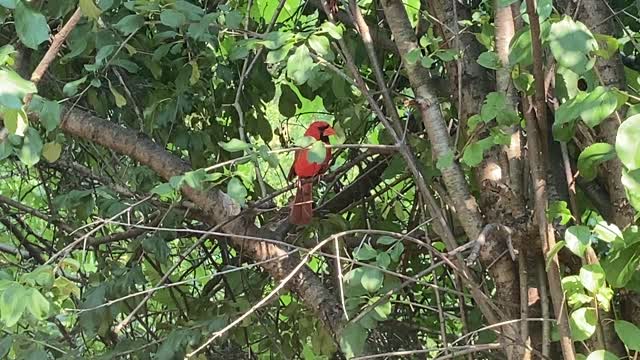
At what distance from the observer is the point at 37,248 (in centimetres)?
238

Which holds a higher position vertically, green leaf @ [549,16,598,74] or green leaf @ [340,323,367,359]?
green leaf @ [549,16,598,74]

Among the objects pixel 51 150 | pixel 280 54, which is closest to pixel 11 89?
pixel 280 54

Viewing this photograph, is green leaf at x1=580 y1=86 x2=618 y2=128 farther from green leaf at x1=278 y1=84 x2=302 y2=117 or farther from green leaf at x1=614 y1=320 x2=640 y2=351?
green leaf at x1=278 y1=84 x2=302 y2=117

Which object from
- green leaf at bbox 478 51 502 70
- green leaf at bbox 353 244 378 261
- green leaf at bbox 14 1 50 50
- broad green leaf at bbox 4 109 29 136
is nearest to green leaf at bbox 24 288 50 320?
broad green leaf at bbox 4 109 29 136

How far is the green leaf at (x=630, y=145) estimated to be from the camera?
2.52ft

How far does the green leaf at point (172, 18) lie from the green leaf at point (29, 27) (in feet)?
1.11

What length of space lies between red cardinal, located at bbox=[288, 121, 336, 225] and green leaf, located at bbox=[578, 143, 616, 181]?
2.37ft

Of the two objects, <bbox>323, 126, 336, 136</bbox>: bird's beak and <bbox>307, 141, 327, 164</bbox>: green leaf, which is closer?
<bbox>307, 141, 327, 164</bbox>: green leaf

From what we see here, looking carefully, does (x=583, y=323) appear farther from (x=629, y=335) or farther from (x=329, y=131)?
(x=329, y=131)

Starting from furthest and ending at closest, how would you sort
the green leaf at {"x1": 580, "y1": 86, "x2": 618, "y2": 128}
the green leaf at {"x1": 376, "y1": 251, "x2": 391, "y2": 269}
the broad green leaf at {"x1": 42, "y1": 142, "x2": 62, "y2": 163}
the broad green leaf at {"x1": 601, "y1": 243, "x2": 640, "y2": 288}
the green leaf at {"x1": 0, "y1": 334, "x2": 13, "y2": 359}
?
the broad green leaf at {"x1": 42, "y1": 142, "x2": 62, "y2": 163} → the green leaf at {"x1": 0, "y1": 334, "x2": 13, "y2": 359} → the green leaf at {"x1": 376, "y1": 251, "x2": 391, "y2": 269} → the broad green leaf at {"x1": 601, "y1": 243, "x2": 640, "y2": 288} → the green leaf at {"x1": 580, "y1": 86, "x2": 618, "y2": 128}

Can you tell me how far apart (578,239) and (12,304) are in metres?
0.71

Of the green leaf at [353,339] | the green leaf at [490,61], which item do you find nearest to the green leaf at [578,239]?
the green leaf at [490,61]

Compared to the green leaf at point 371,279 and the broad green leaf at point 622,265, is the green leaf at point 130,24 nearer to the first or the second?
the green leaf at point 371,279

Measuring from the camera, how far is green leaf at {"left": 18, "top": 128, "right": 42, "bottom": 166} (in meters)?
1.37
